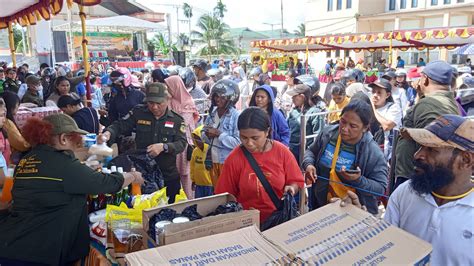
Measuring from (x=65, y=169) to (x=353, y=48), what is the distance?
2180 centimetres

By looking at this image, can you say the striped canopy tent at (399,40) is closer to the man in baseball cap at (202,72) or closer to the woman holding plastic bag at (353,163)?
the man in baseball cap at (202,72)

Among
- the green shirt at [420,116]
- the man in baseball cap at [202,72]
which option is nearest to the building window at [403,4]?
the man in baseball cap at [202,72]

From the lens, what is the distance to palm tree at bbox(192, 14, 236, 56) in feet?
178

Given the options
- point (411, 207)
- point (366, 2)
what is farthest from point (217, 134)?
point (366, 2)

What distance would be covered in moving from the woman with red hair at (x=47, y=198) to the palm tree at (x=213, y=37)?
52300mm

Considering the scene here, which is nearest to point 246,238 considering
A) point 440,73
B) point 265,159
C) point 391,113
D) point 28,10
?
point 265,159

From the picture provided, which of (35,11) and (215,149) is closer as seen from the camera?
(215,149)

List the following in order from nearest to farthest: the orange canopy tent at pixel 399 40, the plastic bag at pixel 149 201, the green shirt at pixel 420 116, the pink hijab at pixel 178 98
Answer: the plastic bag at pixel 149 201, the green shirt at pixel 420 116, the pink hijab at pixel 178 98, the orange canopy tent at pixel 399 40

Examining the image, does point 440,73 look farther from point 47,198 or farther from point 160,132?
point 47,198

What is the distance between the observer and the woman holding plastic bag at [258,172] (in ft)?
8.14

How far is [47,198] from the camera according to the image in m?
2.23

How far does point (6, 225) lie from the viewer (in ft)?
7.58

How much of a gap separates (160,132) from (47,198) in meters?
1.48

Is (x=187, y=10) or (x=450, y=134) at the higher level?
(x=187, y=10)
